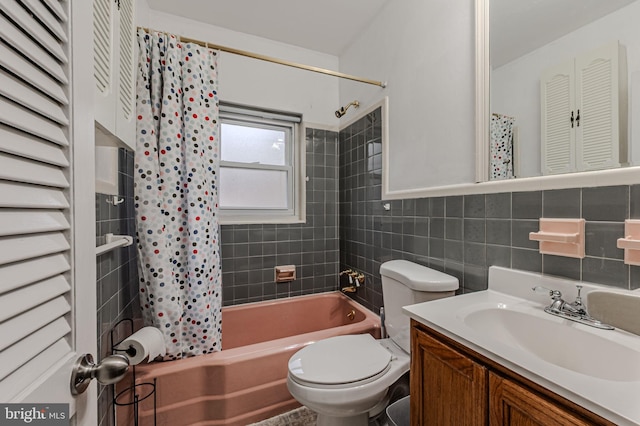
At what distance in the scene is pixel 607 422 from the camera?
0.46 m

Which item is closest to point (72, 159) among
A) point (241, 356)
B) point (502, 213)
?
point (241, 356)

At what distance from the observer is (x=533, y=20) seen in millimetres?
1004

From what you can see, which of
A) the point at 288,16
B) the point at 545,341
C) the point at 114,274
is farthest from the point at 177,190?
the point at 545,341

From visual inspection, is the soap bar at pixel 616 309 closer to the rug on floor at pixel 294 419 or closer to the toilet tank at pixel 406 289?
the toilet tank at pixel 406 289

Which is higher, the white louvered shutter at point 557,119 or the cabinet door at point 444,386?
the white louvered shutter at point 557,119

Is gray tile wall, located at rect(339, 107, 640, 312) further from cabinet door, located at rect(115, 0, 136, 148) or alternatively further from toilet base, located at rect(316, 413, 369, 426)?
cabinet door, located at rect(115, 0, 136, 148)

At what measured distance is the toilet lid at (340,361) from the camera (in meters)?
1.09

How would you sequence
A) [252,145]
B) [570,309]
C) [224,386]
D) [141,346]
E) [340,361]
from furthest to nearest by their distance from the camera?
[252,145]
[224,386]
[340,361]
[141,346]
[570,309]

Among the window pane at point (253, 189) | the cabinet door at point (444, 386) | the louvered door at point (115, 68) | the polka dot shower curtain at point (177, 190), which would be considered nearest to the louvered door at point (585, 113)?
the cabinet door at point (444, 386)

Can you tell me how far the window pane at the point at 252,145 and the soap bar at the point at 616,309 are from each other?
7.04 ft

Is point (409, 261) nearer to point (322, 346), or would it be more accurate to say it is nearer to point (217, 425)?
point (322, 346)

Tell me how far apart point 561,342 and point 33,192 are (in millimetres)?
1304

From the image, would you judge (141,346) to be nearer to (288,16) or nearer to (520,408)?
(520,408)

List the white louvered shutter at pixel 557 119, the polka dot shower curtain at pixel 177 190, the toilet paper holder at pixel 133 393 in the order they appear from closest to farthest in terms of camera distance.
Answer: the white louvered shutter at pixel 557 119, the toilet paper holder at pixel 133 393, the polka dot shower curtain at pixel 177 190
